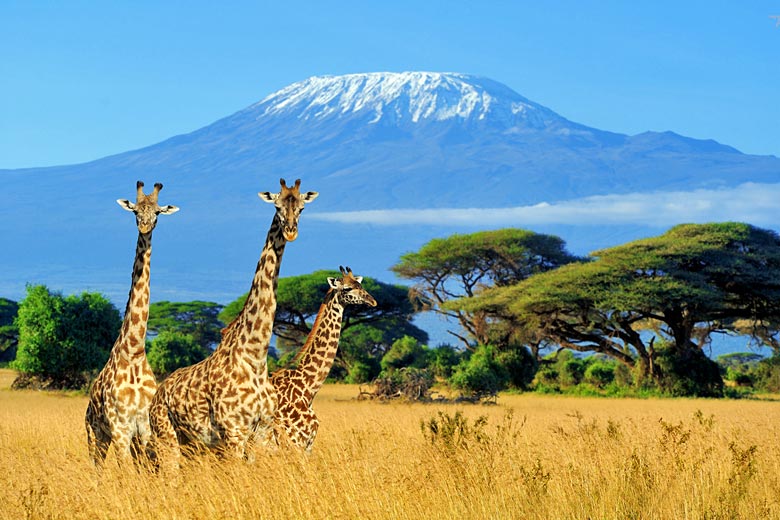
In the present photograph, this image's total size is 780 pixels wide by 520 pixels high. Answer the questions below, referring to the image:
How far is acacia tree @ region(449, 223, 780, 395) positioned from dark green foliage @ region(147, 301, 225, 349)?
27127 millimetres

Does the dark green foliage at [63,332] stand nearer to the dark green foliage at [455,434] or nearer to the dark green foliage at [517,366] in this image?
the dark green foliage at [517,366]

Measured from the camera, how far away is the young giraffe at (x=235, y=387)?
10.0 meters

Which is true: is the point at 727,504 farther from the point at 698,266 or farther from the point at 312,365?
the point at 698,266

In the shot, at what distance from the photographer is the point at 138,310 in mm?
11328

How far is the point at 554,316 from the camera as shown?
158 ft

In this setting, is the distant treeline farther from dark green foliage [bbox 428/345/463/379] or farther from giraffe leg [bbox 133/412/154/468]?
giraffe leg [bbox 133/412/154/468]

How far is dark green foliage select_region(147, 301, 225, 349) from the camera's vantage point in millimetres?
71938

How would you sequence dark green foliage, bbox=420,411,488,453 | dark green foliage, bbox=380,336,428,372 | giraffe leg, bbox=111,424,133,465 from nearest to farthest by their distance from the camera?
giraffe leg, bbox=111,424,133,465, dark green foliage, bbox=420,411,488,453, dark green foliage, bbox=380,336,428,372

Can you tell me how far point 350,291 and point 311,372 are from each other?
101 cm

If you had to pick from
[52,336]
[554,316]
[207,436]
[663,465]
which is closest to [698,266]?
[554,316]

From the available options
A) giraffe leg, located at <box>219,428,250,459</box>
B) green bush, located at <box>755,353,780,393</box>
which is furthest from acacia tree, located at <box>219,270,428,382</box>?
giraffe leg, located at <box>219,428,250,459</box>

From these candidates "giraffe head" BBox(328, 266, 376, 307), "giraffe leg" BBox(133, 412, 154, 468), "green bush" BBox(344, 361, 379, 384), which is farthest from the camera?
"green bush" BBox(344, 361, 379, 384)

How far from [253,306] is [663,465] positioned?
478 centimetres

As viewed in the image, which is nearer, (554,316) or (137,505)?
(137,505)
